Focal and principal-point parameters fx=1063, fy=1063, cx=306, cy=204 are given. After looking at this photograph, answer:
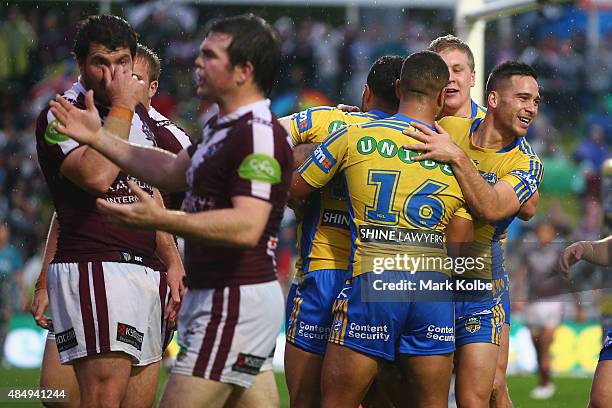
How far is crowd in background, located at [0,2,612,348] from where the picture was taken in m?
16.8

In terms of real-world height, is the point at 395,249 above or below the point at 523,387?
below

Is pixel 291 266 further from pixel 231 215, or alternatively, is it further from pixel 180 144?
pixel 231 215

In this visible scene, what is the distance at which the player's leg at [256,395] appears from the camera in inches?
176

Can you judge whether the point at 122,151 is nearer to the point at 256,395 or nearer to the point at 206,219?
the point at 206,219

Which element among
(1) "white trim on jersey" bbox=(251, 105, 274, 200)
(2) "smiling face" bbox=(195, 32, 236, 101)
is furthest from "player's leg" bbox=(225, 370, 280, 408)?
(2) "smiling face" bbox=(195, 32, 236, 101)

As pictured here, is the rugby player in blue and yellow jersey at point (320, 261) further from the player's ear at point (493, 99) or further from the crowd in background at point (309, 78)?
the crowd in background at point (309, 78)

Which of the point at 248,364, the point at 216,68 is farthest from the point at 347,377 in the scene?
the point at 216,68

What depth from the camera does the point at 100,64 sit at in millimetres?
5371

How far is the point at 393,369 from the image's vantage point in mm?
5949

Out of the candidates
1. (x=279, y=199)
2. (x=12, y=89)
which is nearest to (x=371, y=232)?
(x=279, y=199)

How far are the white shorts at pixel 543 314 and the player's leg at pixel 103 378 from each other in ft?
32.8

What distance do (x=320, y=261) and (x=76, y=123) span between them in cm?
193

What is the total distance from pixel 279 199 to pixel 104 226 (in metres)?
1.39

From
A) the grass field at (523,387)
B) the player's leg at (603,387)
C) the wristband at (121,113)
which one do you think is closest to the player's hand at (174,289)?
the wristband at (121,113)
